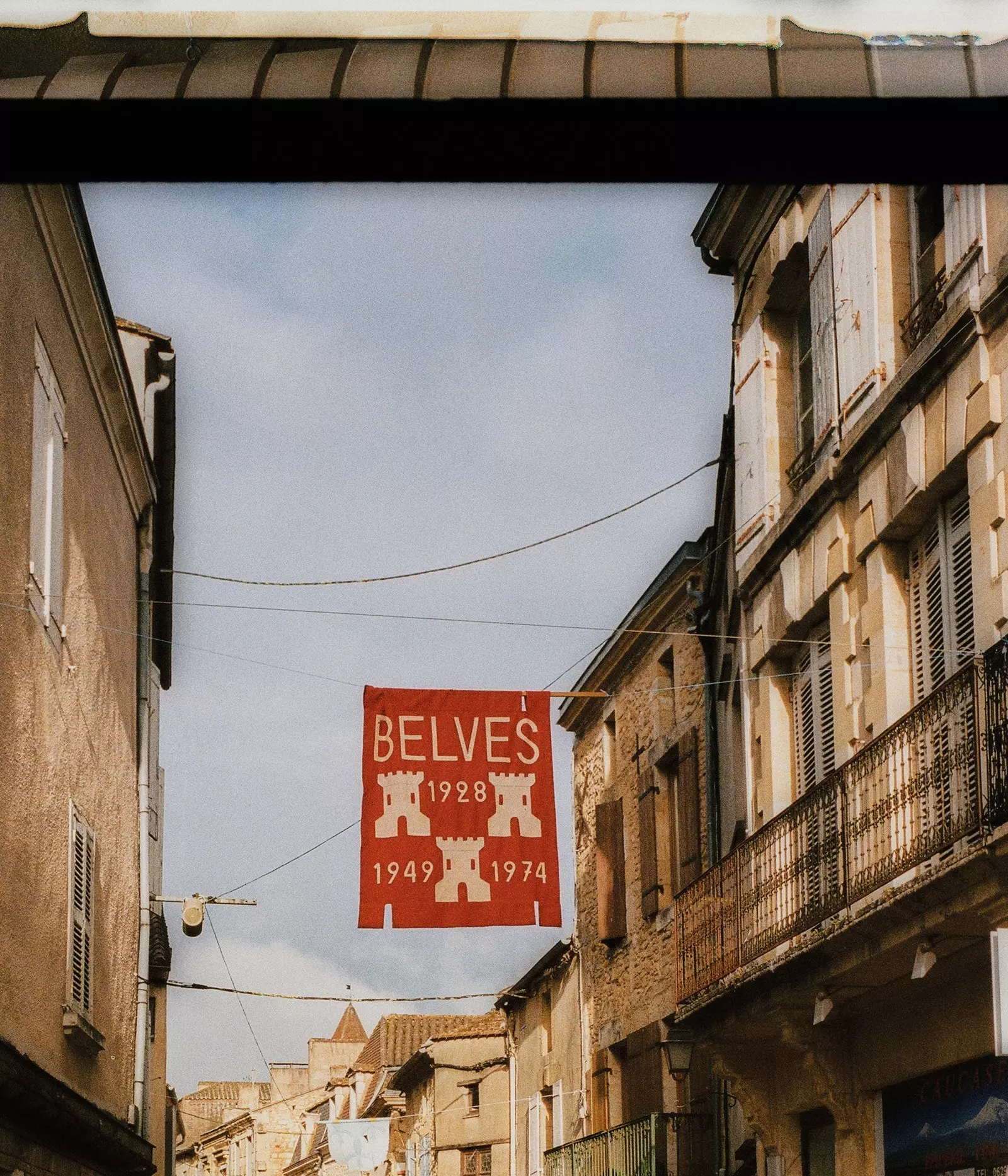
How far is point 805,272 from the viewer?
16719mm

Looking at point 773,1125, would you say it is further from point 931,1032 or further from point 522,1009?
point 522,1009

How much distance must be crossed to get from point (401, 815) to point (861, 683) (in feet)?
13.3

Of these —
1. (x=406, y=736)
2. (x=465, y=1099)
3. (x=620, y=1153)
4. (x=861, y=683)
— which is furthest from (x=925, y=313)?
(x=465, y=1099)

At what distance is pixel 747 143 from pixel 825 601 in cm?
1245

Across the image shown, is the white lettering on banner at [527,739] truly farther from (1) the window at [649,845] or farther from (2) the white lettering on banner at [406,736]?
(1) the window at [649,845]

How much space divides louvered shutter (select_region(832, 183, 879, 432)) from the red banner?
3.85 meters

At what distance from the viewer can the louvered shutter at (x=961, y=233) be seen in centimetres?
1207

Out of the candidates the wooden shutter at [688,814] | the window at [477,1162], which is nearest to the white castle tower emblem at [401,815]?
the wooden shutter at [688,814]

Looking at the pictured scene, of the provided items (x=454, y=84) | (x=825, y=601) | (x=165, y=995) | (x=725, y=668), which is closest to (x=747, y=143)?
(x=454, y=84)

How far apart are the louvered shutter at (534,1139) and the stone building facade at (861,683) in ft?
40.0

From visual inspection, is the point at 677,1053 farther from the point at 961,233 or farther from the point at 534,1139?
the point at 534,1139

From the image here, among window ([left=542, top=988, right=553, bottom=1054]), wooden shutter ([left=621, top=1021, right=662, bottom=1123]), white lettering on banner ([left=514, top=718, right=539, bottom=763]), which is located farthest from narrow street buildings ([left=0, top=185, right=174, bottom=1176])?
window ([left=542, top=988, right=553, bottom=1054])

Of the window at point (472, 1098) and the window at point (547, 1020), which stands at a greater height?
the window at point (547, 1020)

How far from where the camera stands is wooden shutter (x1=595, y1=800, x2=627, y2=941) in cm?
2431
